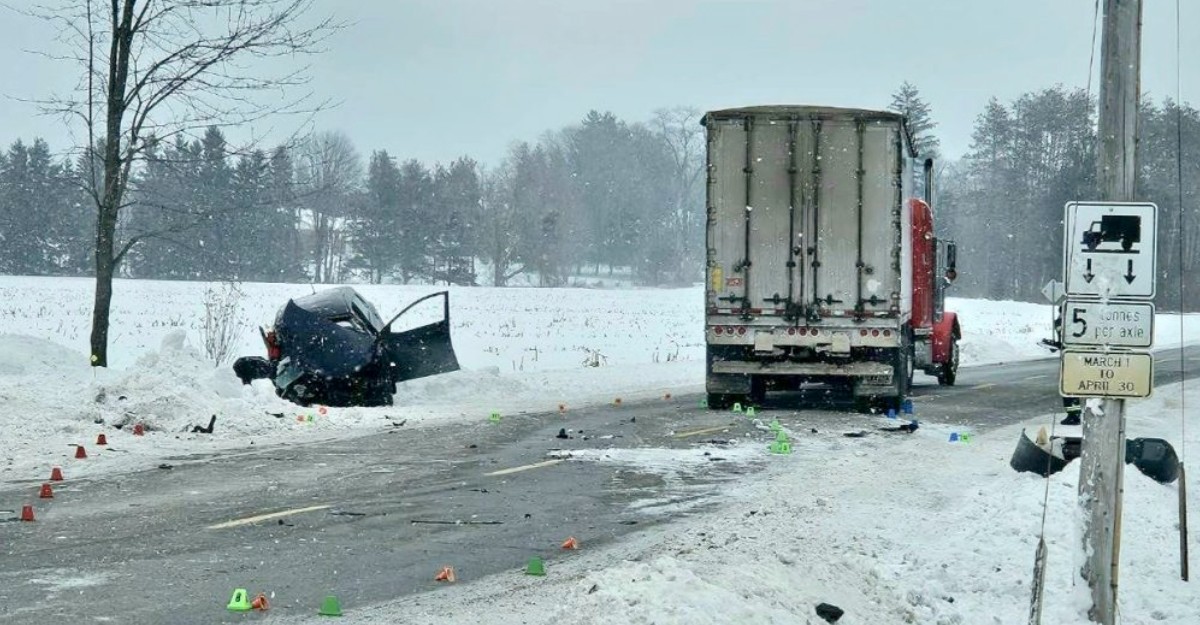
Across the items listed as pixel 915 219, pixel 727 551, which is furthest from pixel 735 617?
pixel 915 219

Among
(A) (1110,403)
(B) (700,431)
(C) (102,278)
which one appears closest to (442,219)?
(C) (102,278)

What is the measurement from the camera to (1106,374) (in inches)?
289

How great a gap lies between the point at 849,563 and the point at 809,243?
1076 cm

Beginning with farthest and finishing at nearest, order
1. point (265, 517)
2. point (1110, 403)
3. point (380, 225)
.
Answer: point (380, 225), point (265, 517), point (1110, 403)

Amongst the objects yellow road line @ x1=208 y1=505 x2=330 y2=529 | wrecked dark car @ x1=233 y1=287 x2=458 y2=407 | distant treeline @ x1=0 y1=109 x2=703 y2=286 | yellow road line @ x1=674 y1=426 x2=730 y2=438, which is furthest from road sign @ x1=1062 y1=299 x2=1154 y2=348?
distant treeline @ x1=0 y1=109 x2=703 y2=286

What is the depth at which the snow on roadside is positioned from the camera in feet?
22.5

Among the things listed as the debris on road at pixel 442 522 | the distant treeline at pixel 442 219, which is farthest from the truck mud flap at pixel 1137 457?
the distant treeline at pixel 442 219

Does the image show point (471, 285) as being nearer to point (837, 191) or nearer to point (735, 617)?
point (837, 191)

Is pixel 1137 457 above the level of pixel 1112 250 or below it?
below

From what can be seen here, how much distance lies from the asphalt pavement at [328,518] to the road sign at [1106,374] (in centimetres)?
283

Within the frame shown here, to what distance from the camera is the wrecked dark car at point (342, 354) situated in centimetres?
1886

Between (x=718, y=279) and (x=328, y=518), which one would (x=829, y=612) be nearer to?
(x=328, y=518)

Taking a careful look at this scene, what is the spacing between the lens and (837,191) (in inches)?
741

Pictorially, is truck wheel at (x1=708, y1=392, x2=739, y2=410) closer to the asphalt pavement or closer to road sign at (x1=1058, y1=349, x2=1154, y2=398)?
the asphalt pavement
